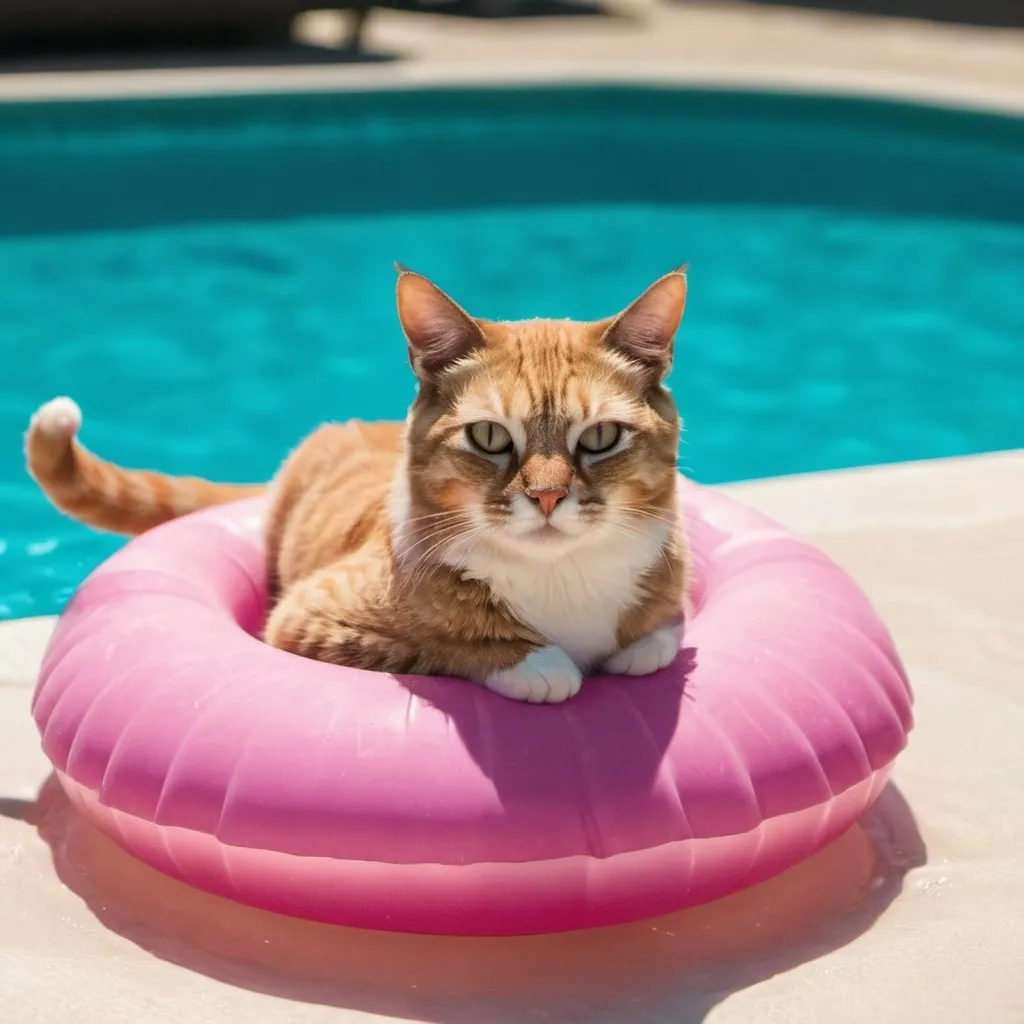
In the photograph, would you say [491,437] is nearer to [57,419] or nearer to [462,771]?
[462,771]

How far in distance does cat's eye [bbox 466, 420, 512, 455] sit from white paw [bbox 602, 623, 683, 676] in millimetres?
421

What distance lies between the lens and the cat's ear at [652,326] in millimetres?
2439

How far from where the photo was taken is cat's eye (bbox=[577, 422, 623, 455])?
241 centimetres

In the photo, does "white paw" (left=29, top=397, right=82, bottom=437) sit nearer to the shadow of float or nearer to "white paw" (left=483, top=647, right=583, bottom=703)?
the shadow of float

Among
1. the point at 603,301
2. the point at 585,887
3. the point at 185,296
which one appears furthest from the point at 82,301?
the point at 585,887

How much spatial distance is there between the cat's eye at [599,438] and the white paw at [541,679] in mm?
341

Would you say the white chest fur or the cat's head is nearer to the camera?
the cat's head

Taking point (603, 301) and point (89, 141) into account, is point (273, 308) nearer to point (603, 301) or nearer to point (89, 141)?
point (603, 301)

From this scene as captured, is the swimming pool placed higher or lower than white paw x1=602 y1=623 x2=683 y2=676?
lower

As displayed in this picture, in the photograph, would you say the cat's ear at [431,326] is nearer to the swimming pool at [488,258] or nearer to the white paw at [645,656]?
the white paw at [645,656]

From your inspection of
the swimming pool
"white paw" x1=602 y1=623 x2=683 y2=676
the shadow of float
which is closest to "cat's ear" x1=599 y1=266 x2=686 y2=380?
"white paw" x1=602 y1=623 x2=683 y2=676

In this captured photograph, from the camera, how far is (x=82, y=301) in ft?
22.1

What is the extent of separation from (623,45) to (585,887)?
886 centimetres

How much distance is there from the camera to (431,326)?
2480 millimetres
